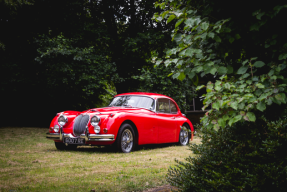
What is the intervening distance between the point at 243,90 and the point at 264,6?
91 centimetres

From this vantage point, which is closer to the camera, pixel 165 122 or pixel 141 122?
pixel 141 122

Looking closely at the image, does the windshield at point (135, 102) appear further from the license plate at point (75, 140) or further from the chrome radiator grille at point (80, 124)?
the license plate at point (75, 140)

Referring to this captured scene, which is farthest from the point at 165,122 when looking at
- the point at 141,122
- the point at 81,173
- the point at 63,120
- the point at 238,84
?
the point at 238,84

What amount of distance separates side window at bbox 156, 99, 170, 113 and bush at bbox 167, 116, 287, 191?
6.04 m

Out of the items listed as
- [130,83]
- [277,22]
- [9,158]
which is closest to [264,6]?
[277,22]

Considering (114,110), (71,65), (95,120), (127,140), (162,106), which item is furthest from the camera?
(71,65)

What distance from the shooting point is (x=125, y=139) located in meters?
7.91

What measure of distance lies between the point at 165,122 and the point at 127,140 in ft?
6.01

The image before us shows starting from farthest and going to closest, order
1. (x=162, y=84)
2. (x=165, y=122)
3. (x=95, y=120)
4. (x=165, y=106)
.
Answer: (x=162, y=84) → (x=165, y=106) → (x=165, y=122) → (x=95, y=120)

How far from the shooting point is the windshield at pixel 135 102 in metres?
9.15

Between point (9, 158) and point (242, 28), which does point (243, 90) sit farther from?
point (9, 158)

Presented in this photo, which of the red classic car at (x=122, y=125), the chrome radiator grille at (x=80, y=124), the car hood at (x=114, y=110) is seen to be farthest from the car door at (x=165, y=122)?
the chrome radiator grille at (x=80, y=124)

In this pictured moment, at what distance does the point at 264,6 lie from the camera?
2854 mm

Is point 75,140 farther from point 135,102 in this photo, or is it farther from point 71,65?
point 71,65
